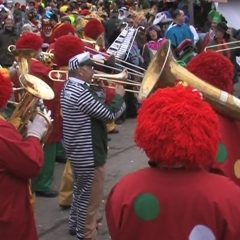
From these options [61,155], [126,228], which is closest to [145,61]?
[61,155]

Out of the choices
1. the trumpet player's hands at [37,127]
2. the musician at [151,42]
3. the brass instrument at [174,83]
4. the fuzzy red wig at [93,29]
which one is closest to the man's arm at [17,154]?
the trumpet player's hands at [37,127]

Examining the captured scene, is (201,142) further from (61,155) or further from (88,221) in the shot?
(61,155)

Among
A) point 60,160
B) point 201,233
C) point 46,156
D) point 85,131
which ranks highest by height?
point 201,233

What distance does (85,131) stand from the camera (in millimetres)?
4578

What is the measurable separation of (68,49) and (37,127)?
6.21 feet

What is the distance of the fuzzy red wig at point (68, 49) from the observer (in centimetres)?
524

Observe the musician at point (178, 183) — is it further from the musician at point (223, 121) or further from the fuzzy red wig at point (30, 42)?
the fuzzy red wig at point (30, 42)

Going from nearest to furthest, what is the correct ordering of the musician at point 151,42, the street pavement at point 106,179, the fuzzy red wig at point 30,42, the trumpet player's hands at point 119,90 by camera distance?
the trumpet player's hands at point 119,90 → the street pavement at point 106,179 → the fuzzy red wig at point 30,42 → the musician at point 151,42

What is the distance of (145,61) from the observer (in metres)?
9.78

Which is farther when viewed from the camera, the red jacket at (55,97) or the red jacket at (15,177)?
the red jacket at (55,97)

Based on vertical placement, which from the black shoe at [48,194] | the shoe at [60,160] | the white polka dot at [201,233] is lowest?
the shoe at [60,160]

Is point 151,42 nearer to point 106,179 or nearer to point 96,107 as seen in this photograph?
point 106,179

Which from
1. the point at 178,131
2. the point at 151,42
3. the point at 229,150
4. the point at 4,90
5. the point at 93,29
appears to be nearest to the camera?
the point at 178,131

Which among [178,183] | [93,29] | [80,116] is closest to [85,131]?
[80,116]
